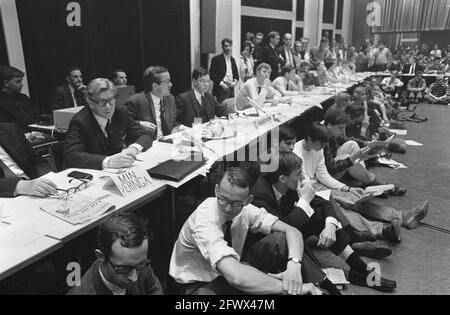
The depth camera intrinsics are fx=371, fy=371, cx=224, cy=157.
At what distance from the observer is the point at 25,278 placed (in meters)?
2.18

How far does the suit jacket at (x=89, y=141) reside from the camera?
250 cm

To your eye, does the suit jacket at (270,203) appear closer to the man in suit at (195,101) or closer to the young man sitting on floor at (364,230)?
the young man sitting on floor at (364,230)

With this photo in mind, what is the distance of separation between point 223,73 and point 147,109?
9.75 feet

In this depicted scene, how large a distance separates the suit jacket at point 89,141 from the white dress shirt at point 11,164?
0.93 feet

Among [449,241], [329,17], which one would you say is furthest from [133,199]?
[329,17]

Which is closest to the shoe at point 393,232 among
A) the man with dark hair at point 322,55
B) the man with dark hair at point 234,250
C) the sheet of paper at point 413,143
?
the man with dark hair at point 234,250

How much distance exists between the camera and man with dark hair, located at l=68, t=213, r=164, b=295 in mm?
1399

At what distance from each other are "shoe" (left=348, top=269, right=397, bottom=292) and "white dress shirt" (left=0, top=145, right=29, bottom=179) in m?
2.31

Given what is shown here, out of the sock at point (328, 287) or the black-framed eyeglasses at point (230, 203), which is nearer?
the black-framed eyeglasses at point (230, 203)

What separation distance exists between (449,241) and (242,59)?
16.8 ft

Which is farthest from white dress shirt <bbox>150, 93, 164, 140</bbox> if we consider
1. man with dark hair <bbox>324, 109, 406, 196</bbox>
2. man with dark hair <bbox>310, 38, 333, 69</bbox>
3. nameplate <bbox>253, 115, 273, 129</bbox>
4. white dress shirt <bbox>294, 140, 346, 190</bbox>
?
man with dark hair <bbox>310, 38, 333, 69</bbox>

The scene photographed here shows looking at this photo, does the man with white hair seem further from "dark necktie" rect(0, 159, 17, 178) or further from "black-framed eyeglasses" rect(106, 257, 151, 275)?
"black-framed eyeglasses" rect(106, 257, 151, 275)
